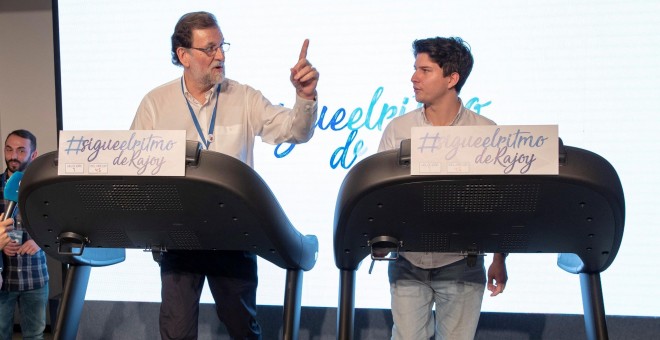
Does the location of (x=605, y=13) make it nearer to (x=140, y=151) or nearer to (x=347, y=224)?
(x=347, y=224)

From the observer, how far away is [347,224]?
1.87 meters

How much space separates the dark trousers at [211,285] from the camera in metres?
2.42

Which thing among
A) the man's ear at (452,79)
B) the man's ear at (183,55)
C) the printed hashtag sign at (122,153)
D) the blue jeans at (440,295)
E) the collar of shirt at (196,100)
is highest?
the man's ear at (183,55)

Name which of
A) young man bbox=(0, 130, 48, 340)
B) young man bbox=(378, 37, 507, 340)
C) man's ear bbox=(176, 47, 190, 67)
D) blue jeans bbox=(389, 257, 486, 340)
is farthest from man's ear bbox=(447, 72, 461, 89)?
young man bbox=(0, 130, 48, 340)

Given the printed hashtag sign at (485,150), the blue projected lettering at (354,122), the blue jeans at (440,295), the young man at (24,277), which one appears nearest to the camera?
the printed hashtag sign at (485,150)

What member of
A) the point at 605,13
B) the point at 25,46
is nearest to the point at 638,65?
the point at 605,13

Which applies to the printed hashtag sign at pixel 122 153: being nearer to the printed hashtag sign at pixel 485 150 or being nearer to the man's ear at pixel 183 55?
the printed hashtag sign at pixel 485 150

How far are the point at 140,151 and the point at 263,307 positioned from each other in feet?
A: 8.03

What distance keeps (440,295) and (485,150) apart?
91 centimetres

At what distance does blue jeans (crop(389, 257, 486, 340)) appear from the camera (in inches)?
95.1

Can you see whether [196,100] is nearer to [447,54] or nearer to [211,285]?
[211,285]

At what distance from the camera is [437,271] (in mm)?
2432

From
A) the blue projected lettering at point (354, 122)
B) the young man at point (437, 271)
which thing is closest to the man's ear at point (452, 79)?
the young man at point (437, 271)

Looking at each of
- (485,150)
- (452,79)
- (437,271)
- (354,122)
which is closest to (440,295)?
(437,271)
